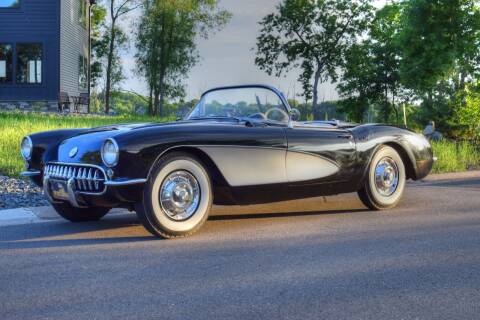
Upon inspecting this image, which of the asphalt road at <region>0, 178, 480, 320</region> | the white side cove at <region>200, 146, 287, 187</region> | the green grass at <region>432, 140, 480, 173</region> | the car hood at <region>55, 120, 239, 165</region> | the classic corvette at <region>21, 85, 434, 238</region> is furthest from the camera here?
the green grass at <region>432, 140, 480, 173</region>

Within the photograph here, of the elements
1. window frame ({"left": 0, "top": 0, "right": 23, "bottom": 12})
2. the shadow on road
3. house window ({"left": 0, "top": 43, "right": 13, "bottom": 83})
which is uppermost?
window frame ({"left": 0, "top": 0, "right": 23, "bottom": 12})

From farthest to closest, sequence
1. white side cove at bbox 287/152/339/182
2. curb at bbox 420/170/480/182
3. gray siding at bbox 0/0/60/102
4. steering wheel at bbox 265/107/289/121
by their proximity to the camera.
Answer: gray siding at bbox 0/0/60/102, curb at bbox 420/170/480/182, steering wheel at bbox 265/107/289/121, white side cove at bbox 287/152/339/182

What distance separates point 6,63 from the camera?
2702 cm

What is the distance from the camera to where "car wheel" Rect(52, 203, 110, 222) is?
21.7 ft

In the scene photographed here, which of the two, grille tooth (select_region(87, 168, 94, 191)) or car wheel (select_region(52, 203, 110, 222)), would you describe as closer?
grille tooth (select_region(87, 168, 94, 191))

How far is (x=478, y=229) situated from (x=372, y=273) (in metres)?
2.21

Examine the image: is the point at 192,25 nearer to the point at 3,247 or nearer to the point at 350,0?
the point at 350,0

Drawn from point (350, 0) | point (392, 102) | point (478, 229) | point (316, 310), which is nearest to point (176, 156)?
point (316, 310)

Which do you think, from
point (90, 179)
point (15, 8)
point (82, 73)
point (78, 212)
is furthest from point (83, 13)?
point (90, 179)

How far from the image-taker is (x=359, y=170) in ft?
23.1

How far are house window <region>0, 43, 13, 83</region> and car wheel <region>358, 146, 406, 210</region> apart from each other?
74.3 ft

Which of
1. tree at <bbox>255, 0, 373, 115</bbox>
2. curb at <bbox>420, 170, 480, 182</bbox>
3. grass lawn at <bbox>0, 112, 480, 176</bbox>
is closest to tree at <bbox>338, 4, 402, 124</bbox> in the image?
tree at <bbox>255, 0, 373, 115</bbox>

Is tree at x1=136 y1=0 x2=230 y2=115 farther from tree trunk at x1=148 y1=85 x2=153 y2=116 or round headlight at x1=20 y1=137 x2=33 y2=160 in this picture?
round headlight at x1=20 y1=137 x2=33 y2=160

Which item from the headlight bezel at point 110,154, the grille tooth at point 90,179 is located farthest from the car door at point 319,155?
the grille tooth at point 90,179
